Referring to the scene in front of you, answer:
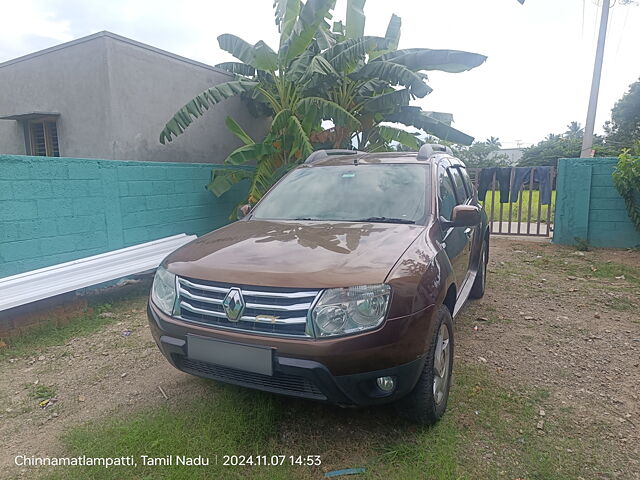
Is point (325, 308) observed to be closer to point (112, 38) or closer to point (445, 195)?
point (445, 195)

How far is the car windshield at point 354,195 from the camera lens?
10.8 feet

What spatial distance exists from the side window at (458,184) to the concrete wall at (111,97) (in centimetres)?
587

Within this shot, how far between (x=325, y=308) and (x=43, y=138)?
30.2ft

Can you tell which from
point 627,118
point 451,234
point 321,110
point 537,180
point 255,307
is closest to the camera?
point 255,307

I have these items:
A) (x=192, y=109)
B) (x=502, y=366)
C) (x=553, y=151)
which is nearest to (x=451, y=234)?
(x=502, y=366)

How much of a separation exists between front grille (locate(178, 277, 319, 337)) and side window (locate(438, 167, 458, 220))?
5.26 ft

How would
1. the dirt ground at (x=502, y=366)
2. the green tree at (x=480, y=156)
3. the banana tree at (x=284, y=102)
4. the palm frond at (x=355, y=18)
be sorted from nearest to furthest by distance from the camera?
the dirt ground at (x=502, y=366)
the banana tree at (x=284, y=102)
the palm frond at (x=355, y=18)
the green tree at (x=480, y=156)

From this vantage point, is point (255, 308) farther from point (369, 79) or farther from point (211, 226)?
point (369, 79)

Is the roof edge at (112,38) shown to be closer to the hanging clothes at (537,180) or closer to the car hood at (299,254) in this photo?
the car hood at (299,254)

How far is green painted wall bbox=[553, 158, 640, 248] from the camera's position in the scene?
7941 millimetres

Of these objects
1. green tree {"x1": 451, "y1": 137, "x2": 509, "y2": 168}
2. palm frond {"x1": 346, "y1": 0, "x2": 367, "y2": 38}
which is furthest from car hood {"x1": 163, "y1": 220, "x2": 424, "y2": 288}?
green tree {"x1": 451, "y1": 137, "x2": 509, "y2": 168}

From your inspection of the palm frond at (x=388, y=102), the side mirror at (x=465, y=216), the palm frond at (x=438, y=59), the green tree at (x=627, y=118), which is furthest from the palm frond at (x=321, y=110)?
the green tree at (x=627, y=118)

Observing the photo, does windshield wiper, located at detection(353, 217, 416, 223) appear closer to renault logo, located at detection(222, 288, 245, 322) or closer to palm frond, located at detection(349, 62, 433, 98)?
renault logo, located at detection(222, 288, 245, 322)

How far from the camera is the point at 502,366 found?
3605 millimetres
